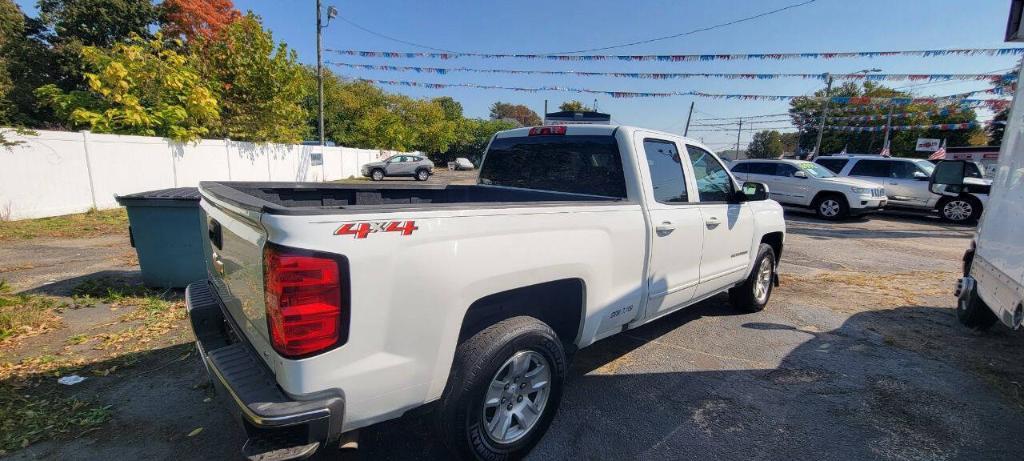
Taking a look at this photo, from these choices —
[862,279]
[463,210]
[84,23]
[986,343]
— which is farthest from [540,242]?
[84,23]

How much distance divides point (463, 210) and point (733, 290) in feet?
13.2

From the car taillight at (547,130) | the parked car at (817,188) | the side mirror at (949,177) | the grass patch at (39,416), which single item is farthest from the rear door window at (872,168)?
the grass patch at (39,416)

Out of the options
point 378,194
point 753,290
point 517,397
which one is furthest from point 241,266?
point 753,290

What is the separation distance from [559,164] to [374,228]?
2165mm

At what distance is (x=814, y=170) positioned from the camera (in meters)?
13.6

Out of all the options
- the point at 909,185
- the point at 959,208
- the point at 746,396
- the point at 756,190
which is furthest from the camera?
the point at 909,185

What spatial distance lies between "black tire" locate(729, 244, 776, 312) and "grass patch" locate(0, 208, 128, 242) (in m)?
10.5

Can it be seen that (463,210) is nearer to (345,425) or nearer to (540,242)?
(540,242)

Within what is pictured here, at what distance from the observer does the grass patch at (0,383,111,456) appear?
2.54 metres

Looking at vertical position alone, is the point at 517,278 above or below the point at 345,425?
above

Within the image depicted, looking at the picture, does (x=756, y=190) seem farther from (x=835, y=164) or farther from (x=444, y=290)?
(x=835, y=164)

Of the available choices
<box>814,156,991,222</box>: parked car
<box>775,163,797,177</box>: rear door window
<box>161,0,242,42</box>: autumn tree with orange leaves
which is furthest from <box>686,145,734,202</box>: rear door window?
<box>161,0,242,42</box>: autumn tree with orange leaves

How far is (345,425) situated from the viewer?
5.95ft

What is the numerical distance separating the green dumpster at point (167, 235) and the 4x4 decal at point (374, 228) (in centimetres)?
405
